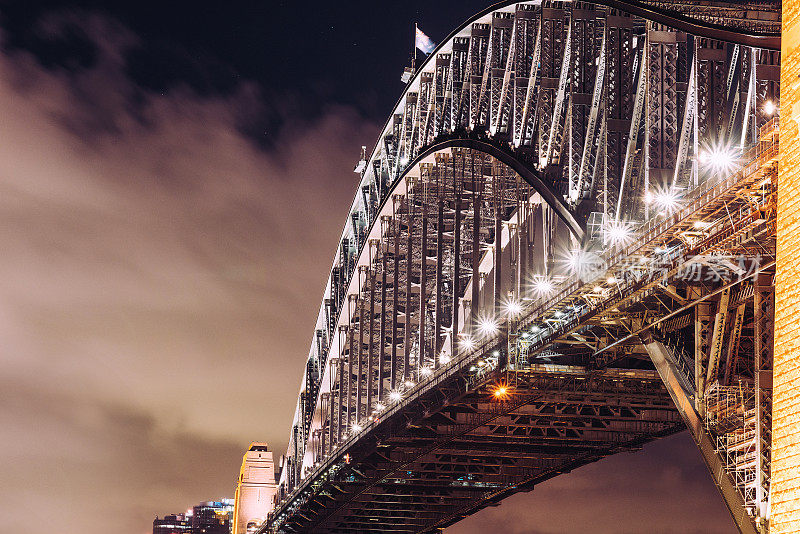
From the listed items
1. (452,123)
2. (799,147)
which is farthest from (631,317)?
(452,123)

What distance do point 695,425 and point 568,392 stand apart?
1774 centimetres

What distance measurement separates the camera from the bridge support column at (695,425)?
33.4 meters

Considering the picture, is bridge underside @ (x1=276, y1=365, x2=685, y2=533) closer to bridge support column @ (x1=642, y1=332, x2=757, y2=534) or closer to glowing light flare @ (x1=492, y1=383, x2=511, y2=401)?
glowing light flare @ (x1=492, y1=383, x2=511, y2=401)

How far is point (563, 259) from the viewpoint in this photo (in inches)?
2072

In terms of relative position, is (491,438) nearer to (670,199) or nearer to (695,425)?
(695,425)

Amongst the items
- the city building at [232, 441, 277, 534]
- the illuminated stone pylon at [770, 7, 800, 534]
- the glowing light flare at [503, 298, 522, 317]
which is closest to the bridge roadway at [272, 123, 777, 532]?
the glowing light flare at [503, 298, 522, 317]

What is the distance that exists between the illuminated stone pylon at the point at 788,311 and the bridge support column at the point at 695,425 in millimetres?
12760

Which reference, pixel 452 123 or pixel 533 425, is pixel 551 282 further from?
pixel 452 123

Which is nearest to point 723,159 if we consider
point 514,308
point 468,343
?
point 514,308

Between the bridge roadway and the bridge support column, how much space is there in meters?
0.05

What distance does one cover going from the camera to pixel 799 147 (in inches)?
804

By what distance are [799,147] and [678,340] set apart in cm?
2144

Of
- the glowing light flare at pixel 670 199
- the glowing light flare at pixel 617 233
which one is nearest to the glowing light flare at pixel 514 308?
the glowing light flare at pixel 617 233

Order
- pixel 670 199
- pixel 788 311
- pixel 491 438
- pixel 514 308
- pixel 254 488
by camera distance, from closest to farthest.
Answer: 1. pixel 788 311
2. pixel 670 199
3. pixel 514 308
4. pixel 491 438
5. pixel 254 488
